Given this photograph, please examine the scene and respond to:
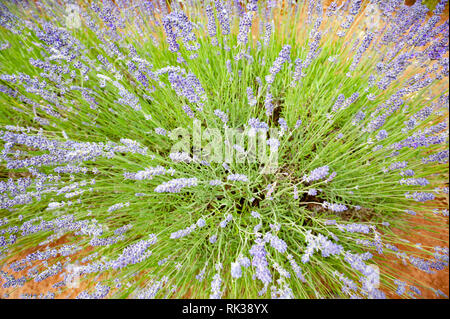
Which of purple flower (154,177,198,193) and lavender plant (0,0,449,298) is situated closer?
purple flower (154,177,198,193)

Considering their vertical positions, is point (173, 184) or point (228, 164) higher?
point (228, 164)

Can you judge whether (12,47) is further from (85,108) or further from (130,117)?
(130,117)

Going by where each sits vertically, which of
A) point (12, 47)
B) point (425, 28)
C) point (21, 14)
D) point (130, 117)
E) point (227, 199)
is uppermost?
point (21, 14)

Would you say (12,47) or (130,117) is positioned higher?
(12,47)

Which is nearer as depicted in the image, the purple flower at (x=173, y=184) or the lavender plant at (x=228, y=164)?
the purple flower at (x=173, y=184)

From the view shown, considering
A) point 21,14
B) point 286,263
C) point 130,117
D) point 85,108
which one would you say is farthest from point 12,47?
point 286,263

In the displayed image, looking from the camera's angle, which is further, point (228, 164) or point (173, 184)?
point (228, 164)
